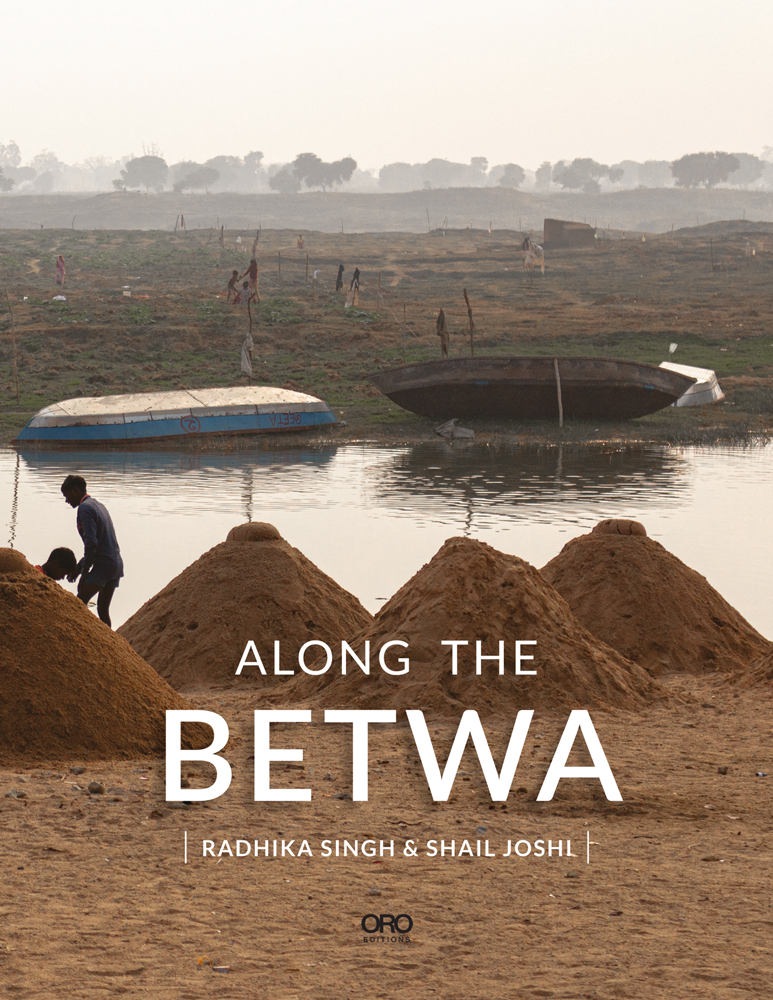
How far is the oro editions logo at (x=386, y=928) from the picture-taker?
4504 millimetres

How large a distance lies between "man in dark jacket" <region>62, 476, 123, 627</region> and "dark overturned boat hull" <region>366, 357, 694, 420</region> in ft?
66.6

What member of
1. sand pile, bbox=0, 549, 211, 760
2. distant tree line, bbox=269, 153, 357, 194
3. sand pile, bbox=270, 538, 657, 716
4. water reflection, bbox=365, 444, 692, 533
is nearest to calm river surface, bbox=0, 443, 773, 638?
water reflection, bbox=365, 444, 692, 533

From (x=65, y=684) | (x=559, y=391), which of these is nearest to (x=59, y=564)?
(x=65, y=684)

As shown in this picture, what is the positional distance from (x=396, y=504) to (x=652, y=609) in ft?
31.4

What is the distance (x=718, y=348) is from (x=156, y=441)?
1753 cm

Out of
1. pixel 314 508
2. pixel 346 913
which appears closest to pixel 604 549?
pixel 346 913

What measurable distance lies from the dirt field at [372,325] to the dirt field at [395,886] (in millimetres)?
22531

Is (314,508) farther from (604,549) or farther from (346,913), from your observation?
(346,913)

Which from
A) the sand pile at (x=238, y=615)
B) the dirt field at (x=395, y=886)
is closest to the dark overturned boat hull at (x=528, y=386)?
the sand pile at (x=238, y=615)

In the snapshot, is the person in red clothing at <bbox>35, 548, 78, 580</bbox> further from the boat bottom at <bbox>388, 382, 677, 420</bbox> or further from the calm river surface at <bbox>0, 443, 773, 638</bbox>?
the boat bottom at <bbox>388, 382, 677, 420</bbox>

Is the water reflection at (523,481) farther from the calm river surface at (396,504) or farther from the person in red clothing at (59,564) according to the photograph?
the person in red clothing at (59,564)

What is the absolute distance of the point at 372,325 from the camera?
129 feet

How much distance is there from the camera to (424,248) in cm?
6975

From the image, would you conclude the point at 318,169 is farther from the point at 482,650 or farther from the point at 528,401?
the point at 482,650
